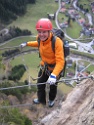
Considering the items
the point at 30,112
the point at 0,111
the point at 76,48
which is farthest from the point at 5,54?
the point at 0,111

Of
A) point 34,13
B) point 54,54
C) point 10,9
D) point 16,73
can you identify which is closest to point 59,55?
point 54,54

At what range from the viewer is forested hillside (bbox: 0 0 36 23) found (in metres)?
54.5

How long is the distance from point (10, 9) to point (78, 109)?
52.3m

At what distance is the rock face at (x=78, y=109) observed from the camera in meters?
6.42

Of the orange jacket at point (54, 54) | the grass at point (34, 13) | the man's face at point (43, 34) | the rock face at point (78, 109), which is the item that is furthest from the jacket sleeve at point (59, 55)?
the grass at point (34, 13)

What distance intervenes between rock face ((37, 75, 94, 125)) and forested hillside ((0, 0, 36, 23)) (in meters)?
47.6

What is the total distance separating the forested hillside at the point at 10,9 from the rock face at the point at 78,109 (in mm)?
47588

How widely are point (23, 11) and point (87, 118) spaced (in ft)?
191

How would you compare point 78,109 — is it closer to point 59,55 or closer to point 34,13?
→ point 59,55

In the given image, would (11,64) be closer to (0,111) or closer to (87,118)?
(0,111)

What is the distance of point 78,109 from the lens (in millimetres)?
7465

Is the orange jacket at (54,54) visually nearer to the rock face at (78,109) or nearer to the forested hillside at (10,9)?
the rock face at (78,109)

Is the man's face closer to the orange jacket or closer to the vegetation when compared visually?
the orange jacket

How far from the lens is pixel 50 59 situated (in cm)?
557
